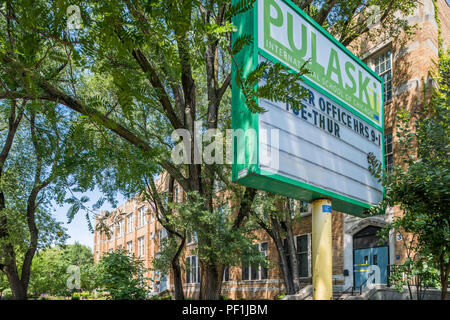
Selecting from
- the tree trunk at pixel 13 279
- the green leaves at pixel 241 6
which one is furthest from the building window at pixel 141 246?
the green leaves at pixel 241 6

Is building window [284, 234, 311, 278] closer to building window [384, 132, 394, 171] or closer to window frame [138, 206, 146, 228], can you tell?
building window [384, 132, 394, 171]

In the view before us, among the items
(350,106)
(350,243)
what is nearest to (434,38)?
(350,243)

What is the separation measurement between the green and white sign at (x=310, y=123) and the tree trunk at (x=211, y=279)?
17.6 ft

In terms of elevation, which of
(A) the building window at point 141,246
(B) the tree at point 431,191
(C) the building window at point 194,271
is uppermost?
(B) the tree at point 431,191

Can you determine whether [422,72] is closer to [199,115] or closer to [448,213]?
[199,115]

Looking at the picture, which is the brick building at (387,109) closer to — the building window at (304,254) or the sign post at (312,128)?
the building window at (304,254)

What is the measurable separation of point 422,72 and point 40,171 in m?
16.5

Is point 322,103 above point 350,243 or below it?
above

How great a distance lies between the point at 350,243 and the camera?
20.2 m

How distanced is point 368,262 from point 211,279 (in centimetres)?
932

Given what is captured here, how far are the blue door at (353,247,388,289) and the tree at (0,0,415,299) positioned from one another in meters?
7.09

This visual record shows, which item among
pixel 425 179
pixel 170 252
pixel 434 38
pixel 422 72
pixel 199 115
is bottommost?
pixel 170 252

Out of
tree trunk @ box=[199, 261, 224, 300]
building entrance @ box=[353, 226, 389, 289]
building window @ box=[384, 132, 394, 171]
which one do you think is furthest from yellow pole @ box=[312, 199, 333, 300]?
building window @ box=[384, 132, 394, 171]

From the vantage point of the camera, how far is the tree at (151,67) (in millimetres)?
3350
